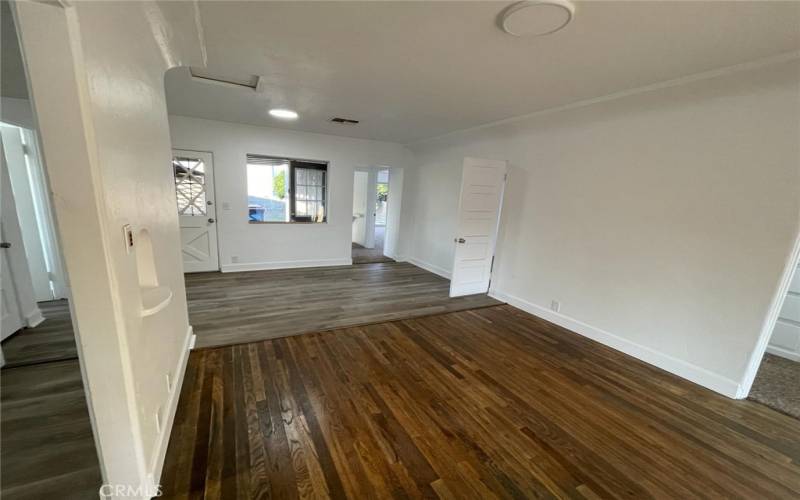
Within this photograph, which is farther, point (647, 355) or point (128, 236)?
point (647, 355)

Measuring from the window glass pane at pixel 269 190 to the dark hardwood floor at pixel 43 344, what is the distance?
9.12ft

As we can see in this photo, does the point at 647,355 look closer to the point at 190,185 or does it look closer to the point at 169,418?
the point at 169,418

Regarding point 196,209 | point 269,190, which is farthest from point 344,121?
point 196,209

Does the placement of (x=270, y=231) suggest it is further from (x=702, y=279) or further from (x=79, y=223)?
(x=702, y=279)

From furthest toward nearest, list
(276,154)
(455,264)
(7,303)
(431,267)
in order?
(431,267), (276,154), (455,264), (7,303)

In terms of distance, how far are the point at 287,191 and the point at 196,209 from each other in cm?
152

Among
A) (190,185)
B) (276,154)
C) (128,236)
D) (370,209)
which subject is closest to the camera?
(128,236)

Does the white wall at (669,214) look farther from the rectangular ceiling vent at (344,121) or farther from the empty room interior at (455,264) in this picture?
the rectangular ceiling vent at (344,121)

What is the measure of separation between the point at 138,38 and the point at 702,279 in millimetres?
4477

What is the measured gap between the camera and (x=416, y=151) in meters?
6.19

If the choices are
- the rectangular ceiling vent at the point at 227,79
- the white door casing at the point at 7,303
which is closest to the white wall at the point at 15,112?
the white door casing at the point at 7,303

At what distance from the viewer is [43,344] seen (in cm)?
266

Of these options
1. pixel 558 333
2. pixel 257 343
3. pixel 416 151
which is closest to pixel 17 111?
pixel 257 343

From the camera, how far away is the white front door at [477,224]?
4.18 m
